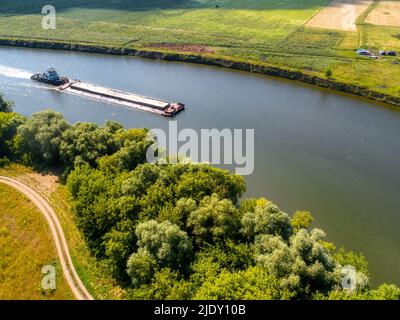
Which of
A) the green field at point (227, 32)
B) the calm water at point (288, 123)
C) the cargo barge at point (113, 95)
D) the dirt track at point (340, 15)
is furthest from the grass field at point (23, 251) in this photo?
the dirt track at point (340, 15)

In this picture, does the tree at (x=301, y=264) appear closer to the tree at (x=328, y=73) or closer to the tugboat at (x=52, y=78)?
the tree at (x=328, y=73)

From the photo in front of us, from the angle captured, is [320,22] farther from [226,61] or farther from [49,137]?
[49,137]

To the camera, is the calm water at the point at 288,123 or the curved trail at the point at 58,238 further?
the calm water at the point at 288,123

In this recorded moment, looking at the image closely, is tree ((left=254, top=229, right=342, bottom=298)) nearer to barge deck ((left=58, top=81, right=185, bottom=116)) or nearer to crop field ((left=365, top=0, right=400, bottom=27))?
barge deck ((left=58, top=81, right=185, bottom=116))

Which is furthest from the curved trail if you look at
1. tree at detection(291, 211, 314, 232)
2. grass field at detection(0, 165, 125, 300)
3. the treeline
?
tree at detection(291, 211, 314, 232)

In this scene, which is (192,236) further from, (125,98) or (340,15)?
(340,15)
